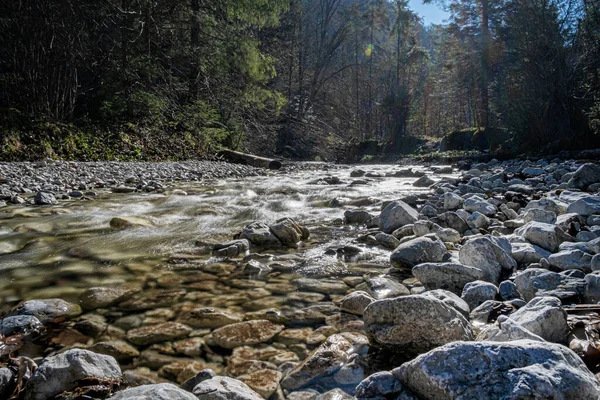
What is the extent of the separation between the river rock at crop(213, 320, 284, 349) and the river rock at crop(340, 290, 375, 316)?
38cm

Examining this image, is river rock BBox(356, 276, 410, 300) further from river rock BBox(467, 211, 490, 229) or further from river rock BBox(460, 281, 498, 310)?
river rock BBox(467, 211, 490, 229)

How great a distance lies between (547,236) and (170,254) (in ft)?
9.54

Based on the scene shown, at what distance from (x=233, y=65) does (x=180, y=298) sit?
1305cm

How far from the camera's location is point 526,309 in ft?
5.05

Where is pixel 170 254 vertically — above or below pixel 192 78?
below

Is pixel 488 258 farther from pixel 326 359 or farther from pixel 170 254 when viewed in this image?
pixel 170 254

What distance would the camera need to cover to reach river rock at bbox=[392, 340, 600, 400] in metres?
0.91

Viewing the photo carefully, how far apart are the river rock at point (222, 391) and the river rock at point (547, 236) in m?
2.39

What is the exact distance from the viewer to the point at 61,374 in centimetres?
121

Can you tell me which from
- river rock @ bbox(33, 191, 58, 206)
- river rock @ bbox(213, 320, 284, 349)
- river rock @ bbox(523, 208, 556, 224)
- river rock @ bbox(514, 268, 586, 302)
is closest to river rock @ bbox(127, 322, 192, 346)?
river rock @ bbox(213, 320, 284, 349)

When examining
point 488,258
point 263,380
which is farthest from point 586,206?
point 263,380

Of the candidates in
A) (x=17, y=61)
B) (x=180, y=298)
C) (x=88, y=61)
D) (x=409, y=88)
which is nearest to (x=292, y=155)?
(x=409, y=88)

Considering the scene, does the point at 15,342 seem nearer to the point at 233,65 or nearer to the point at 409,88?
the point at 233,65

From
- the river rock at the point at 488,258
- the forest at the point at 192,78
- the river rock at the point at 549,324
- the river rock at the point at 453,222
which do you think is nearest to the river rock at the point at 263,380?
the river rock at the point at 549,324
